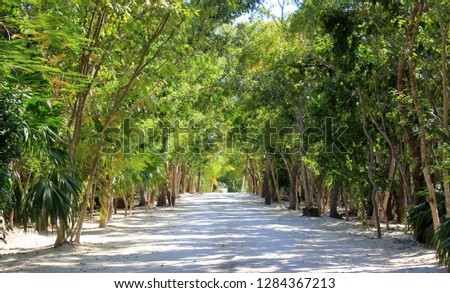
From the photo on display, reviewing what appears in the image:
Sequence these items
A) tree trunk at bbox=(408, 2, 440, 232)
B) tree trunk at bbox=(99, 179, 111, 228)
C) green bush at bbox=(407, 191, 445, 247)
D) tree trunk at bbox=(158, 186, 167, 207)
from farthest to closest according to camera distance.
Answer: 1. tree trunk at bbox=(158, 186, 167, 207)
2. tree trunk at bbox=(99, 179, 111, 228)
3. green bush at bbox=(407, 191, 445, 247)
4. tree trunk at bbox=(408, 2, 440, 232)

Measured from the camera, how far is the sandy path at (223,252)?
1126 centimetres

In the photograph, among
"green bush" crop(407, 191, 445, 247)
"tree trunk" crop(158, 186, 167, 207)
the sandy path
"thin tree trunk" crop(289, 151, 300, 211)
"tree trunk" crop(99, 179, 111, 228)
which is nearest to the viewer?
the sandy path

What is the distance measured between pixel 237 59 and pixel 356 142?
8575 mm

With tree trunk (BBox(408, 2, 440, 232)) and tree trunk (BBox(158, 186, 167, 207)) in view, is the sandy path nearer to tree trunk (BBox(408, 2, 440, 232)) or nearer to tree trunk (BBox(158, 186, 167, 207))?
tree trunk (BBox(408, 2, 440, 232))

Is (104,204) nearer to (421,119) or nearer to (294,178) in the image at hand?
(421,119)

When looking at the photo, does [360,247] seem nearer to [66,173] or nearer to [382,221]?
[66,173]

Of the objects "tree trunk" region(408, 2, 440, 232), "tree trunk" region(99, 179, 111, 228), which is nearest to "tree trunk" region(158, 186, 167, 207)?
"tree trunk" region(99, 179, 111, 228)

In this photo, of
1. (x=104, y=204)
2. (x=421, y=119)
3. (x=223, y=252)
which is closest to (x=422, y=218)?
(x=421, y=119)

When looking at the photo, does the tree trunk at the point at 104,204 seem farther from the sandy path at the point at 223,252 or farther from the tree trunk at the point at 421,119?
the tree trunk at the point at 421,119

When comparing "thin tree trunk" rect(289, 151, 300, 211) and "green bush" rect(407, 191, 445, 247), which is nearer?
"green bush" rect(407, 191, 445, 247)

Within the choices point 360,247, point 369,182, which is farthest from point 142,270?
point 369,182

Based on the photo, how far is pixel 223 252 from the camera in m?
13.4

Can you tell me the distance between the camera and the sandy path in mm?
11258

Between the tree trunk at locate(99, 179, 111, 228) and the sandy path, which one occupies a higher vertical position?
the tree trunk at locate(99, 179, 111, 228)
